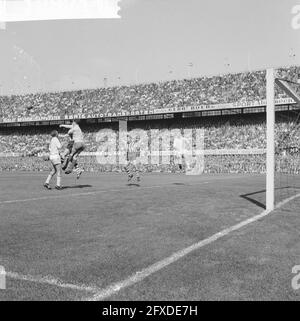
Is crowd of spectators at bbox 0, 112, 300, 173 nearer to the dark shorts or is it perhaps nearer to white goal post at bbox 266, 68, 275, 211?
the dark shorts

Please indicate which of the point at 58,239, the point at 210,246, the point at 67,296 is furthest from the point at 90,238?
the point at 67,296

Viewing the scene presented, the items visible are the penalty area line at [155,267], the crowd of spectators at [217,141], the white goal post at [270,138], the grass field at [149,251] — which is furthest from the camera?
the crowd of spectators at [217,141]

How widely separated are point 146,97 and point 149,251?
113ft

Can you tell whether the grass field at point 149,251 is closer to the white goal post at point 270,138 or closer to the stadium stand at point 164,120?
the white goal post at point 270,138

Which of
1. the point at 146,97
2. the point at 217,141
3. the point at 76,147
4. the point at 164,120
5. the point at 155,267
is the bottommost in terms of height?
the point at 155,267

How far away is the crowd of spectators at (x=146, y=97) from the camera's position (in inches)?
1324

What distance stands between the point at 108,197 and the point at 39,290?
21.2 ft

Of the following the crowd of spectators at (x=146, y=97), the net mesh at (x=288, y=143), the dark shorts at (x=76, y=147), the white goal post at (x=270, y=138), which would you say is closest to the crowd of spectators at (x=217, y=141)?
the net mesh at (x=288, y=143)

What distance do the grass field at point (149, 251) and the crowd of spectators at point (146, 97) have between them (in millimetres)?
23580

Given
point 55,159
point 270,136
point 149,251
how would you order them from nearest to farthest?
point 149,251 < point 270,136 < point 55,159

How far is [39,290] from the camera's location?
11.8 ft

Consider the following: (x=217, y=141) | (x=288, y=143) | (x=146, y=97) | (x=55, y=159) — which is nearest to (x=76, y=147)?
(x=55, y=159)

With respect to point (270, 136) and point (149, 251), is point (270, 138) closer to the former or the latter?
point (270, 136)

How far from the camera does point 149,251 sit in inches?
194
